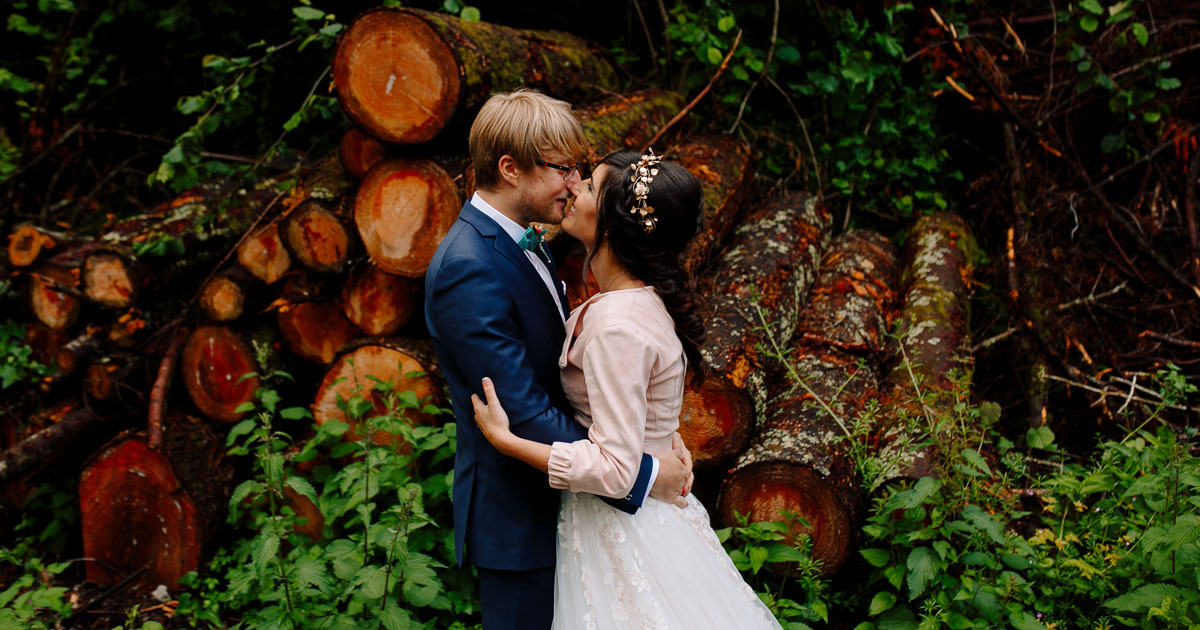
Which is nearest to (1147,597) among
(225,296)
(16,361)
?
(225,296)

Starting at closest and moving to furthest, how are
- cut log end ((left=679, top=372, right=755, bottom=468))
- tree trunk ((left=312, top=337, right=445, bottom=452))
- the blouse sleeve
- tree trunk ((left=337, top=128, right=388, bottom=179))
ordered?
the blouse sleeve → cut log end ((left=679, top=372, right=755, bottom=468)) → tree trunk ((left=312, top=337, right=445, bottom=452)) → tree trunk ((left=337, top=128, right=388, bottom=179))

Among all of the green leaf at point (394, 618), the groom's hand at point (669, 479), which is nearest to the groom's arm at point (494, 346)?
the groom's hand at point (669, 479)

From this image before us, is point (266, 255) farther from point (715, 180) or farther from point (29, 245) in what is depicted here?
point (715, 180)

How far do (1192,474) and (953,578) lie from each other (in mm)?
886

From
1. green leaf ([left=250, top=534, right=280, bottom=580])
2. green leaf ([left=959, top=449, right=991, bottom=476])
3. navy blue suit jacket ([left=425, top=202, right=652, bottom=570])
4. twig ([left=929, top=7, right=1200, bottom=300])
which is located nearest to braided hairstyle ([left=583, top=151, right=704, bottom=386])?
navy blue suit jacket ([left=425, top=202, right=652, bottom=570])

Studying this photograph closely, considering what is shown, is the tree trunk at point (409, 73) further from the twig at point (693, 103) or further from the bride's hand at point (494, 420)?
the bride's hand at point (494, 420)

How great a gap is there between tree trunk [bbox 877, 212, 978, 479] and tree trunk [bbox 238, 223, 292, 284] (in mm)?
2753

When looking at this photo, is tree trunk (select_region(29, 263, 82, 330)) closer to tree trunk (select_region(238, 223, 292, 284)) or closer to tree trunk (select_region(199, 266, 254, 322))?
tree trunk (select_region(199, 266, 254, 322))

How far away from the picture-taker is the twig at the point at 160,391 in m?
3.33

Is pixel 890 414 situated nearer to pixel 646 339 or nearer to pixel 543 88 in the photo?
pixel 646 339

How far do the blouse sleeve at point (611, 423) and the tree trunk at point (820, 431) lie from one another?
118cm

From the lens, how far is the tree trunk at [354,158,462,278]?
117 inches

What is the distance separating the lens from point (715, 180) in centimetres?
388

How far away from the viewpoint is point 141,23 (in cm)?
550
